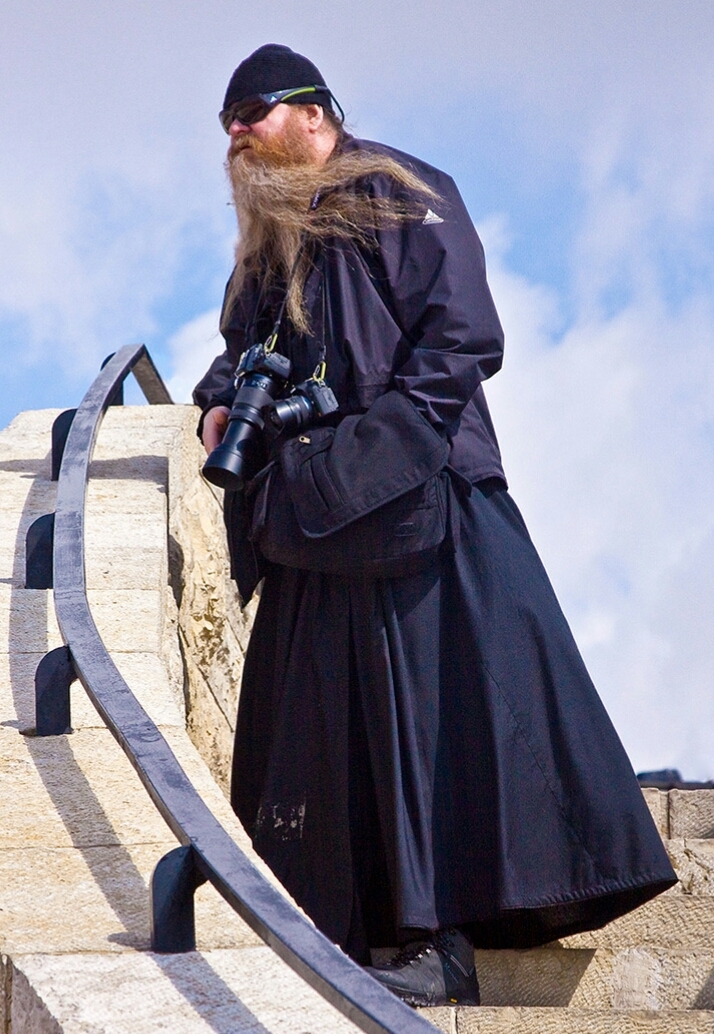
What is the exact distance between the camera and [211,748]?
11.2 ft

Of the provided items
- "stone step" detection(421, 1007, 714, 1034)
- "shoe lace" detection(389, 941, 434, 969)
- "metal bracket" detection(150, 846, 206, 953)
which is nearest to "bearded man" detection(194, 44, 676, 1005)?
"shoe lace" detection(389, 941, 434, 969)

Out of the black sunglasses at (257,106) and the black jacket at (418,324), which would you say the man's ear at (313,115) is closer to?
the black sunglasses at (257,106)

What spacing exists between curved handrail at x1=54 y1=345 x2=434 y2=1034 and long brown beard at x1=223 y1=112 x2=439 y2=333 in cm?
63

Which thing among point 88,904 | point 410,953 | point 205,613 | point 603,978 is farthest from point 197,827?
point 205,613

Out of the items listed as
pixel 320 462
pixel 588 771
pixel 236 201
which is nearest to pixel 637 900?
pixel 588 771

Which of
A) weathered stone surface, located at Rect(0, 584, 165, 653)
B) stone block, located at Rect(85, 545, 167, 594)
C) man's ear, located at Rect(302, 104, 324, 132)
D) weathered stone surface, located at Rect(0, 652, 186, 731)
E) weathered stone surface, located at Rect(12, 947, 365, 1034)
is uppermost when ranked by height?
man's ear, located at Rect(302, 104, 324, 132)

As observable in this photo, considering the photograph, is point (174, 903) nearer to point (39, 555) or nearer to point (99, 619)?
point (99, 619)

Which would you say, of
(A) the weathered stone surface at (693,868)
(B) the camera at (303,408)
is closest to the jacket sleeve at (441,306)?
(B) the camera at (303,408)

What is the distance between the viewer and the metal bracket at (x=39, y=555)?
9.16 feet

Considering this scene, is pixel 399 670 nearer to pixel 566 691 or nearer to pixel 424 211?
pixel 566 691

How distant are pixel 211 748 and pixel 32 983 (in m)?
1.92

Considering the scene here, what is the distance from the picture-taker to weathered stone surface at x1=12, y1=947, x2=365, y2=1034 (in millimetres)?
1420

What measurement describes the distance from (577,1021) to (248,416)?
1.25 metres

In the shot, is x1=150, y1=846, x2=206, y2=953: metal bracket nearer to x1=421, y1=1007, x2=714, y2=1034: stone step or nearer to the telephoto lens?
x1=421, y1=1007, x2=714, y2=1034: stone step
